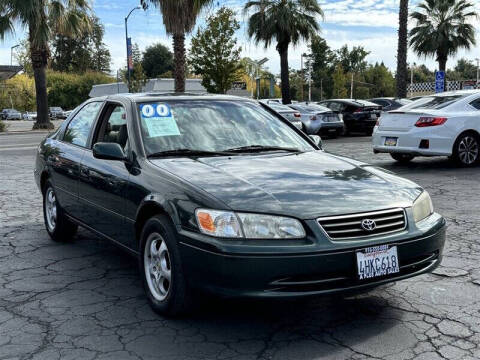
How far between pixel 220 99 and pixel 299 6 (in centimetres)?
2801

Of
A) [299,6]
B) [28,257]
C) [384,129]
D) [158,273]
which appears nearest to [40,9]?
[299,6]

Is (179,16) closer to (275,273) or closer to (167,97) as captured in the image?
(167,97)

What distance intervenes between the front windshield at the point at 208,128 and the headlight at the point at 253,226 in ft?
3.86

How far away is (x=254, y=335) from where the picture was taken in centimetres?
347

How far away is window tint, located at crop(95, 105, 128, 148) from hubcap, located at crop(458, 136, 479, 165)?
769 cm

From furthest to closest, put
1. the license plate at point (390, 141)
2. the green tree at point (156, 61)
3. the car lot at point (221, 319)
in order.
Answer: the green tree at point (156, 61)
the license plate at point (390, 141)
the car lot at point (221, 319)

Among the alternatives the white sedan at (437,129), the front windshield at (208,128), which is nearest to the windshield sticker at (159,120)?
the front windshield at (208,128)

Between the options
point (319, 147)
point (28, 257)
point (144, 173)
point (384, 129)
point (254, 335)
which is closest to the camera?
point (254, 335)

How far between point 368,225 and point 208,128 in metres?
1.71

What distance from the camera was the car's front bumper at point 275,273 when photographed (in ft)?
10.4

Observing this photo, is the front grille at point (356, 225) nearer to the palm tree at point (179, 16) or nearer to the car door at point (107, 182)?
the car door at point (107, 182)

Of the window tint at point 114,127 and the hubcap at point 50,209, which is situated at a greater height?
the window tint at point 114,127

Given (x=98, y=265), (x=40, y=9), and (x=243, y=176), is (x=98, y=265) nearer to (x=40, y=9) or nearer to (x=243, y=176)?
(x=243, y=176)

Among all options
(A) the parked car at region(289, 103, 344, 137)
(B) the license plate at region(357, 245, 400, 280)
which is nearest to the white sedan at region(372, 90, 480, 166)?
(B) the license plate at region(357, 245, 400, 280)
